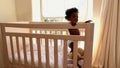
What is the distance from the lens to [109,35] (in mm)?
1844

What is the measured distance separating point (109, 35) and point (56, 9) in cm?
121

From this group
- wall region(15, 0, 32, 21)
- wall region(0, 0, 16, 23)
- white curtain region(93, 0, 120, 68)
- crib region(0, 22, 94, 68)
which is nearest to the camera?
crib region(0, 22, 94, 68)

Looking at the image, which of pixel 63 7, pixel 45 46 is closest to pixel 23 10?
pixel 63 7

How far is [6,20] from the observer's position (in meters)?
2.22

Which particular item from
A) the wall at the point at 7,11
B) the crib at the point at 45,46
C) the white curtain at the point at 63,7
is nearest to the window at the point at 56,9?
the white curtain at the point at 63,7

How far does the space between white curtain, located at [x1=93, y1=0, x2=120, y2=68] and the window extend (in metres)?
0.66

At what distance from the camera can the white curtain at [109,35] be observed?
5.87ft

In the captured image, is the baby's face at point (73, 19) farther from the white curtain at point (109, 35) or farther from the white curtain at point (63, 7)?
the white curtain at point (63, 7)

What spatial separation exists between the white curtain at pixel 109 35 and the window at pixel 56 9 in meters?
0.66

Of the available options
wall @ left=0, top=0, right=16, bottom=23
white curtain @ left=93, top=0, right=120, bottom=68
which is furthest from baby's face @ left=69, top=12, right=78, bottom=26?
wall @ left=0, top=0, right=16, bottom=23

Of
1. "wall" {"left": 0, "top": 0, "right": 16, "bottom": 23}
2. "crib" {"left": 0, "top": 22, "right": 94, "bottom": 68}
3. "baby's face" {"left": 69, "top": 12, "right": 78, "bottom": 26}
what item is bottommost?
"crib" {"left": 0, "top": 22, "right": 94, "bottom": 68}

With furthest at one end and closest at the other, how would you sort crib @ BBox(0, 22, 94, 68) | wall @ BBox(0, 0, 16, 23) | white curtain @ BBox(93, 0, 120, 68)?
wall @ BBox(0, 0, 16, 23)
white curtain @ BBox(93, 0, 120, 68)
crib @ BBox(0, 22, 94, 68)

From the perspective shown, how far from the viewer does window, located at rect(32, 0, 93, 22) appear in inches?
99.7

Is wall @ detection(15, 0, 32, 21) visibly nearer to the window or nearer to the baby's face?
the window
